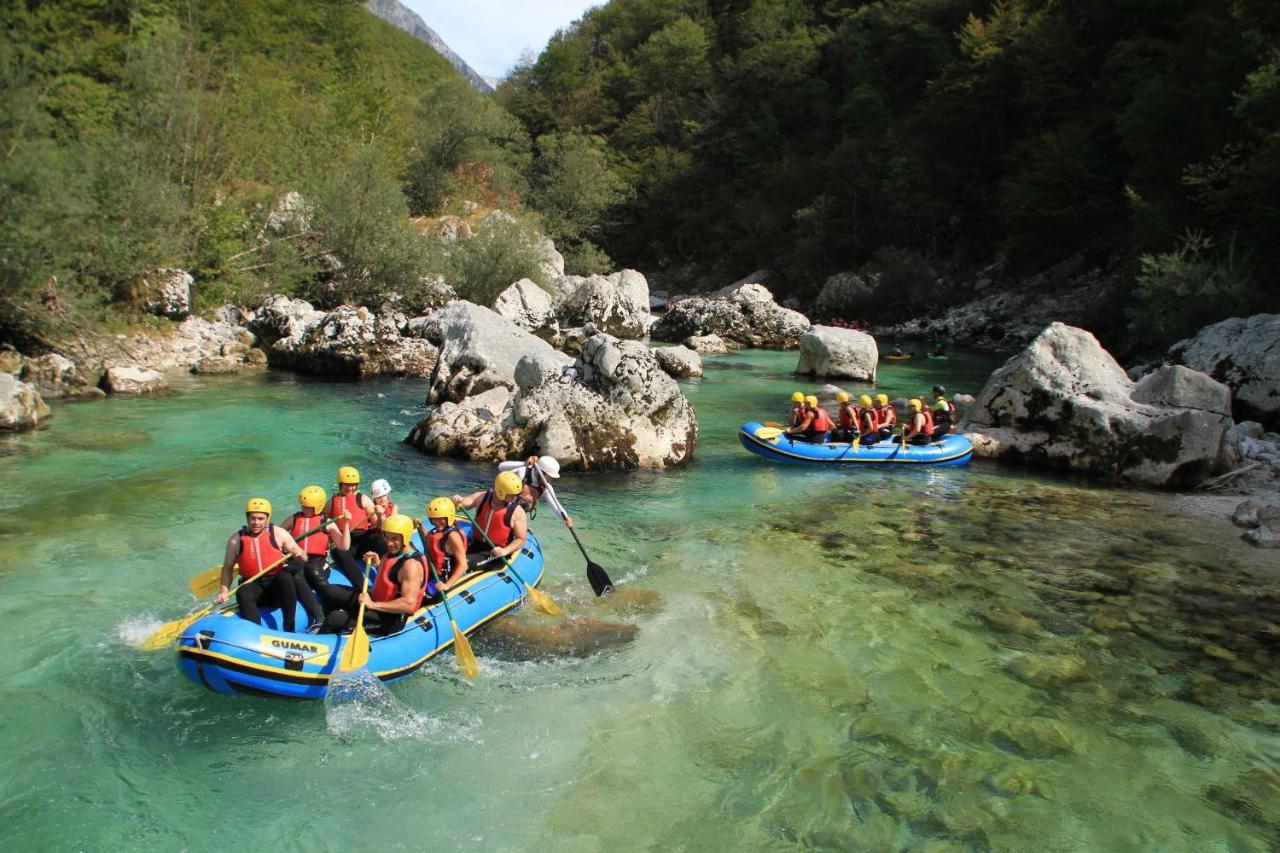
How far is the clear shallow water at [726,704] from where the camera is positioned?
4.93 metres

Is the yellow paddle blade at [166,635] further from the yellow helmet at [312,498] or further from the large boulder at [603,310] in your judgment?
the large boulder at [603,310]

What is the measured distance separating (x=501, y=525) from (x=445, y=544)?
0.73 meters

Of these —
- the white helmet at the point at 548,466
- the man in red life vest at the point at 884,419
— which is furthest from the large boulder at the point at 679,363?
the white helmet at the point at 548,466

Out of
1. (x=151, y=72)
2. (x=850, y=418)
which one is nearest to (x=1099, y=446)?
(x=850, y=418)

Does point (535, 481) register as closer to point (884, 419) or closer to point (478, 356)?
point (884, 419)

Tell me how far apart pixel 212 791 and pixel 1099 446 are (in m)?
12.4

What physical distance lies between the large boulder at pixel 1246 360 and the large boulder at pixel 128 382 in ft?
64.4

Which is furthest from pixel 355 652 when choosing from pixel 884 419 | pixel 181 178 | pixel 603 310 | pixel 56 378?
pixel 603 310

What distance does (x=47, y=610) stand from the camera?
7.19m

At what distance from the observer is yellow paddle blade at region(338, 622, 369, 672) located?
579 centimetres

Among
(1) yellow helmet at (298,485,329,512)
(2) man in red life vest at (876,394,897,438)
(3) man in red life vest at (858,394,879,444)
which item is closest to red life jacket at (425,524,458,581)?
(1) yellow helmet at (298,485,329,512)

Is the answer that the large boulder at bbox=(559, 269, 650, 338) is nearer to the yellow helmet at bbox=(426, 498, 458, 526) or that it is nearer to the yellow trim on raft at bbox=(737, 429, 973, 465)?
the yellow trim on raft at bbox=(737, 429, 973, 465)

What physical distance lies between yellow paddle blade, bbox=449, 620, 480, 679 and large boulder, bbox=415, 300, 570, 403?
919 cm

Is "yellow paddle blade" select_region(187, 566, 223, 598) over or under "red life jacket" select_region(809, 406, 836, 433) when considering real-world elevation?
under
